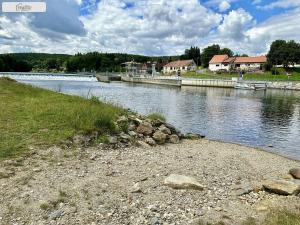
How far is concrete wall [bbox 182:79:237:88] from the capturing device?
91.3 m

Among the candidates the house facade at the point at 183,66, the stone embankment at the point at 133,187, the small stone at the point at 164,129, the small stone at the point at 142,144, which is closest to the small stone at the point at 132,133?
the small stone at the point at 142,144

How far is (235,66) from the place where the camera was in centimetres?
14375

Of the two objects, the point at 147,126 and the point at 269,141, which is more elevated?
the point at 147,126

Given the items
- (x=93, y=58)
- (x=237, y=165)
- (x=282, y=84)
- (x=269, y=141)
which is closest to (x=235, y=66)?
(x=282, y=84)

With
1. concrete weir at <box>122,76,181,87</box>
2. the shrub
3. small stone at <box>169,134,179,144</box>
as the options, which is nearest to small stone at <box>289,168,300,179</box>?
small stone at <box>169,134,179,144</box>

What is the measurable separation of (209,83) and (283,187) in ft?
285

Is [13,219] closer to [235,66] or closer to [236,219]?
[236,219]

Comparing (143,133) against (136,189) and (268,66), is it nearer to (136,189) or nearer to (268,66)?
(136,189)

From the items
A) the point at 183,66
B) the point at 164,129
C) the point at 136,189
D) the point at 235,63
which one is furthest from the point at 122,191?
the point at 183,66

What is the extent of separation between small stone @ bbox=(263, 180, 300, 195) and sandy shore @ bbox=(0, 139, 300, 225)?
21cm

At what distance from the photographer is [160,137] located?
1490 cm

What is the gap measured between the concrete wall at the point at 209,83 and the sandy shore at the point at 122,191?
3203 inches

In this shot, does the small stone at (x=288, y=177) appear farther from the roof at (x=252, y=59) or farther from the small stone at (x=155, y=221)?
the roof at (x=252, y=59)

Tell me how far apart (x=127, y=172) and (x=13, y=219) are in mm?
3868
